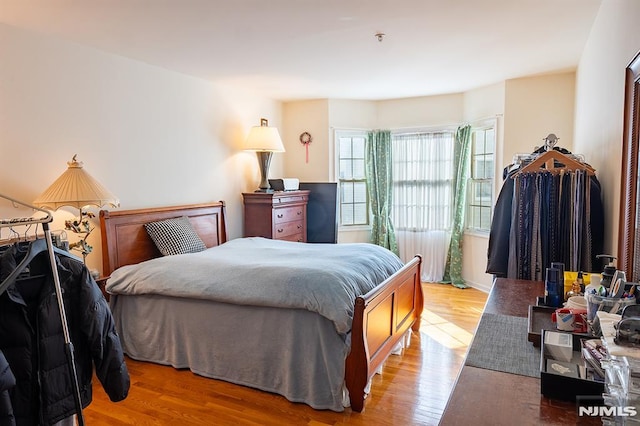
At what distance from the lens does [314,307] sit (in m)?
2.43

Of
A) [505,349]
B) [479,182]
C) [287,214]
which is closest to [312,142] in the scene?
[287,214]

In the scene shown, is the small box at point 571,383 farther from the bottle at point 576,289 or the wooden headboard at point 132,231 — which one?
the wooden headboard at point 132,231

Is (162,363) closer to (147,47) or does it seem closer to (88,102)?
(88,102)

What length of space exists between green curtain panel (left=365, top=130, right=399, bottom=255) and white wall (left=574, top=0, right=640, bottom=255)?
271 centimetres

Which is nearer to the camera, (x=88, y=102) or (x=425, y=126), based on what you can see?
(x=88, y=102)

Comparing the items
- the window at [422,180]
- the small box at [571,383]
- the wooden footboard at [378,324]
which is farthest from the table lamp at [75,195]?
the window at [422,180]

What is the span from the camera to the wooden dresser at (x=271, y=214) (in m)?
4.65

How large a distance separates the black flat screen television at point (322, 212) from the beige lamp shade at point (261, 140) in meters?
0.91

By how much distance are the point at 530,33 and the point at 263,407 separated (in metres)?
3.24

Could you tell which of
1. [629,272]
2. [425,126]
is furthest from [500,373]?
[425,126]

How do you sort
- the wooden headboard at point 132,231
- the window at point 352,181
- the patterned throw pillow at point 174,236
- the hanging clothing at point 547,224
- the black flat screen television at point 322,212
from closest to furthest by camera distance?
the hanging clothing at point 547,224
the wooden headboard at point 132,231
the patterned throw pillow at point 174,236
the black flat screen television at point 322,212
the window at point 352,181

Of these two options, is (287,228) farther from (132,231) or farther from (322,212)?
(132,231)

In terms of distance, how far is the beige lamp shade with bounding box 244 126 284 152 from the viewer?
467cm

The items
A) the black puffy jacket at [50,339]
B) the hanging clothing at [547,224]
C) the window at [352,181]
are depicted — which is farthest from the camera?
the window at [352,181]
